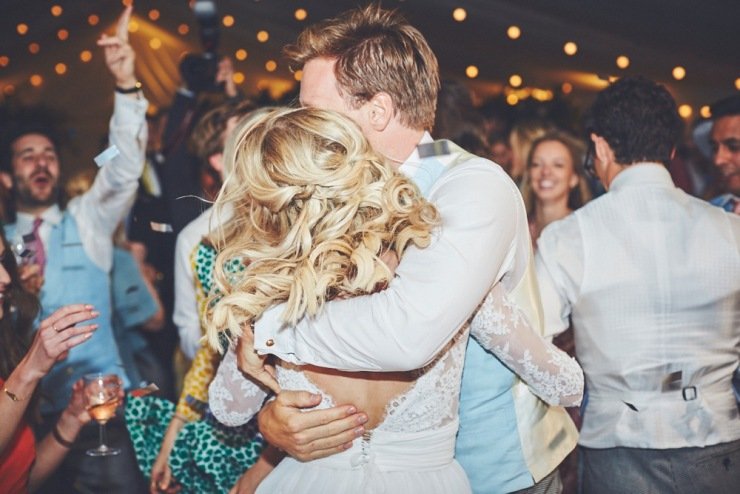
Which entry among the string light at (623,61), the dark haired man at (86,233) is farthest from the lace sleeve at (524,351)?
the string light at (623,61)

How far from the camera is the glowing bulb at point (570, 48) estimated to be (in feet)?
11.8

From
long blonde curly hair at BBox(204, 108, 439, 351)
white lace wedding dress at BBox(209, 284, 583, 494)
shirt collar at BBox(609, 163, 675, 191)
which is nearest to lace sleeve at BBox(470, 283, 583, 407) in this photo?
white lace wedding dress at BBox(209, 284, 583, 494)

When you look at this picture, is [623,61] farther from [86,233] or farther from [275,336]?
[275,336]

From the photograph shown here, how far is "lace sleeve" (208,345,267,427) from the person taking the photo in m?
1.76

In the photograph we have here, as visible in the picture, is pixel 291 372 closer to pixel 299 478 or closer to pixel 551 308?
pixel 299 478

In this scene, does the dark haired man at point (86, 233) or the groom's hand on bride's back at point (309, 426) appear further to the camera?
the dark haired man at point (86, 233)

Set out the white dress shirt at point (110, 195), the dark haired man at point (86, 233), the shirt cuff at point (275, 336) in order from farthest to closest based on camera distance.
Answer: the white dress shirt at point (110, 195) → the dark haired man at point (86, 233) → the shirt cuff at point (275, 336)

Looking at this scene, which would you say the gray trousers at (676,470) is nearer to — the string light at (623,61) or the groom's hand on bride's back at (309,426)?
the groom's hand on bride's back at (309,426)

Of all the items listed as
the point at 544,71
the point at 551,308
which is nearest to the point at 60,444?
the point at 551,308

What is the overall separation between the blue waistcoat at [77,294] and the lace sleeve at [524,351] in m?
1.88

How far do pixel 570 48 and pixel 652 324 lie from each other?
1825 millimetres

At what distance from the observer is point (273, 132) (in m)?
1.47

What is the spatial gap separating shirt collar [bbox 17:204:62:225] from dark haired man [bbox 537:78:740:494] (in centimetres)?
196

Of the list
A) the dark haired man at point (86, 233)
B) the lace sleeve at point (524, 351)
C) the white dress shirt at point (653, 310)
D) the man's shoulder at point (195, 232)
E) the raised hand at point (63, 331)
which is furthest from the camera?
the dark haired man at point (86, 233)
